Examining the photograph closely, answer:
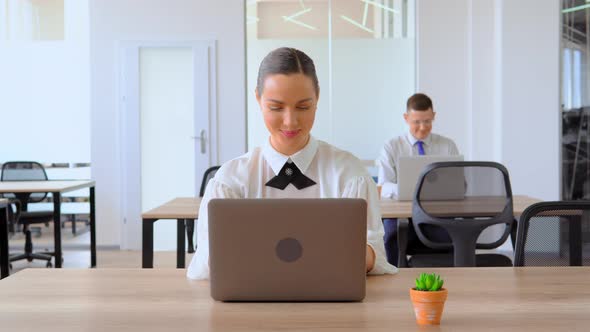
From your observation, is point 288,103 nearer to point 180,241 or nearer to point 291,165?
point 291,165

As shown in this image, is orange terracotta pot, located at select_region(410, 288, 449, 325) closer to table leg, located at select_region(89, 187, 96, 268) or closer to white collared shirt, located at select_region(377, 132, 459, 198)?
white collared shirt, located at select_region(377, 132, 459, 198)

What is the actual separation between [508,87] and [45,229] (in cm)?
543

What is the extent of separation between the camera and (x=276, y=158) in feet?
7.48

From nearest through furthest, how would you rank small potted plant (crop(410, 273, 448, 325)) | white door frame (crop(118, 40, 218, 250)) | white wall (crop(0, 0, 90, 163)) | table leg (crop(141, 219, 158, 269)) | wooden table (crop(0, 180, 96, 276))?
small potted plant (crop(410, 273, 448, 325)) < table leg (crop(141, 219, 158, 269)) < wooden table (crop(0, 180, 96, 276)) < white door frame (crop(118, 40, 218, 250)) < white wall (crop(0, 0, 90, 163))

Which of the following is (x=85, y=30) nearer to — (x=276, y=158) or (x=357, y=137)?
(x=357, y=137)

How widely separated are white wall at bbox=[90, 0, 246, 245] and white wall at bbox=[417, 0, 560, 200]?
190 cm

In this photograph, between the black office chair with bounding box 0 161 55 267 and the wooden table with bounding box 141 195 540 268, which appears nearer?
the wooden table with bounding box 141 195 540 268

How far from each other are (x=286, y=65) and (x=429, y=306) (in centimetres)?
83

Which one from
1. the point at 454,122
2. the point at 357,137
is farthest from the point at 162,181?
the point at 454,122

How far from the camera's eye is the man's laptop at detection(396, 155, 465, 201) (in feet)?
13.9

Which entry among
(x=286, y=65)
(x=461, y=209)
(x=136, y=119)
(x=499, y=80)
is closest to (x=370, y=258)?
(x=286, y=65)

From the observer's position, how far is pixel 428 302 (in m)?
1.65

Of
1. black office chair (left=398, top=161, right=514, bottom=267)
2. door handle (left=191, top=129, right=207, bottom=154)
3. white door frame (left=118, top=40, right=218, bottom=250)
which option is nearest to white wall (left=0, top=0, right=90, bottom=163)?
white door frame (left=118, top=40, right=218, bottom=250)

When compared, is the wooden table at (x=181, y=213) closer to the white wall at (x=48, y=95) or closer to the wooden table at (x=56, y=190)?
Answer: the wooden table at (x=56, y=190)
